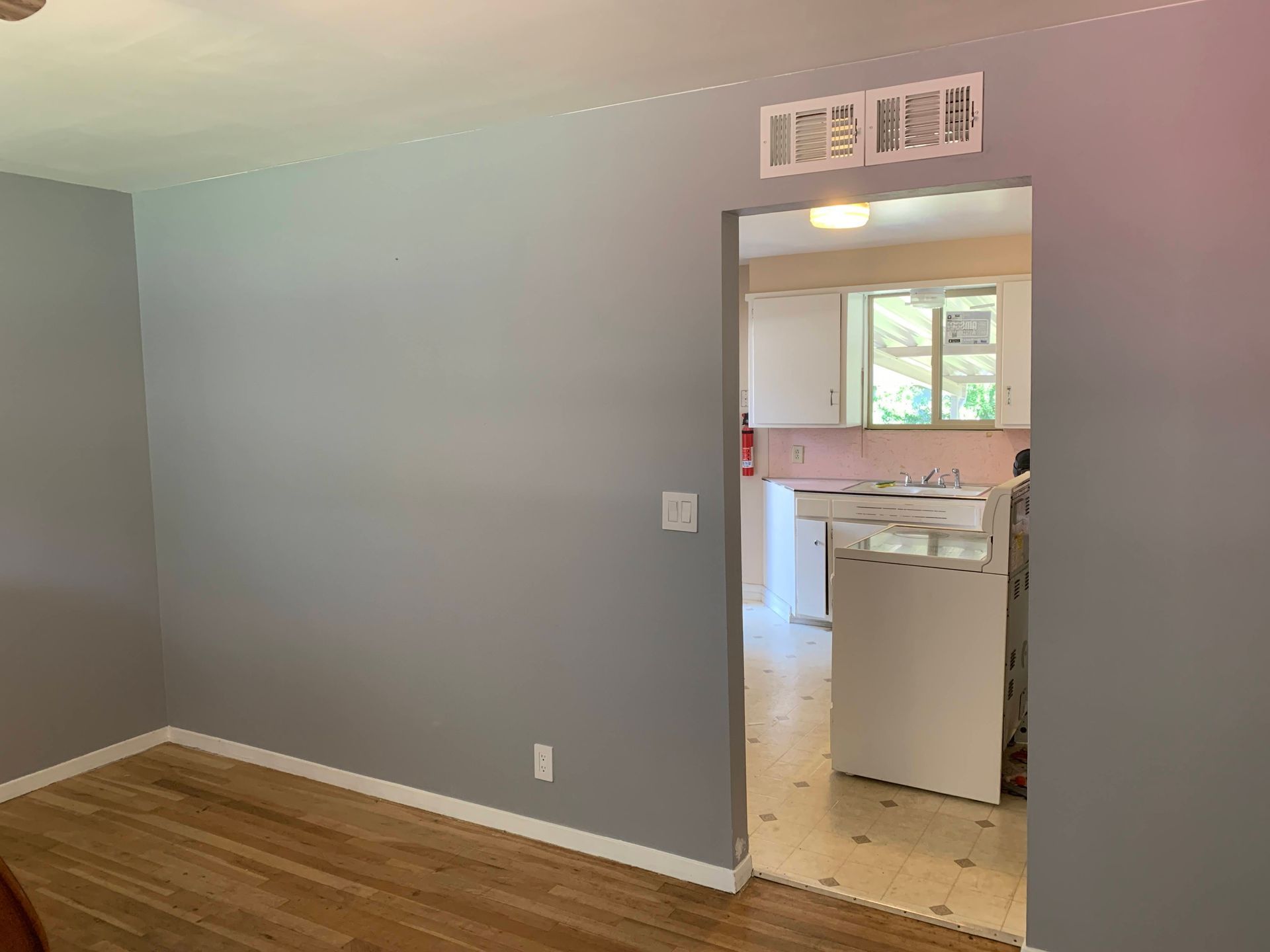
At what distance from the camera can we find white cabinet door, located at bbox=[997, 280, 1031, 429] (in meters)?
5.48

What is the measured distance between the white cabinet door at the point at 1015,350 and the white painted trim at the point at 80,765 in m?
4.92

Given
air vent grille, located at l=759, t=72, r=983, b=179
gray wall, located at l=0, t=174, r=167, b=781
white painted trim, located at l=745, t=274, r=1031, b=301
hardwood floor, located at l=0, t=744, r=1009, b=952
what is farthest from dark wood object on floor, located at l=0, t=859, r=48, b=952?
white painted trim, located at l=745, t=274, r=1031, b=301

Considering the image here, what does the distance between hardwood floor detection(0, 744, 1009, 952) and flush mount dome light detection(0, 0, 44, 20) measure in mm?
2413

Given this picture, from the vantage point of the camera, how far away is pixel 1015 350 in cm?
551

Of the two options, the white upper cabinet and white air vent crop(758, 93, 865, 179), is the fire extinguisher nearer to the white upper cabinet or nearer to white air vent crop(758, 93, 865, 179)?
the white upper cabinet

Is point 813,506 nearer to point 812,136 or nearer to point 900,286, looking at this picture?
point 900,286

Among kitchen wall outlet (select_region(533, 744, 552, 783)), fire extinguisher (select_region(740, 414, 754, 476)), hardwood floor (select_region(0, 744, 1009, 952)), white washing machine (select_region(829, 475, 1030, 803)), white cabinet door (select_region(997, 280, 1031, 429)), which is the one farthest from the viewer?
fire extinguisher (select_region(740, 414, 754, 476))

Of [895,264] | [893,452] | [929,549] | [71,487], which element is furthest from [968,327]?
[71,487]

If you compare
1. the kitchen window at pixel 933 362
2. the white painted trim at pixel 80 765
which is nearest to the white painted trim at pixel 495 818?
the white painted trim at pixel 80 765

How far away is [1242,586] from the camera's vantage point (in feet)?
6.88

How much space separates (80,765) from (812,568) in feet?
13.3

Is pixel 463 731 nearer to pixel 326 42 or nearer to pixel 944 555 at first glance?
pixel 944 555

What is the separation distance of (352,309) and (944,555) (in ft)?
7.98

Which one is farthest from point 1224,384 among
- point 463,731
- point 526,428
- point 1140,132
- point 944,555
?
point 463,731
